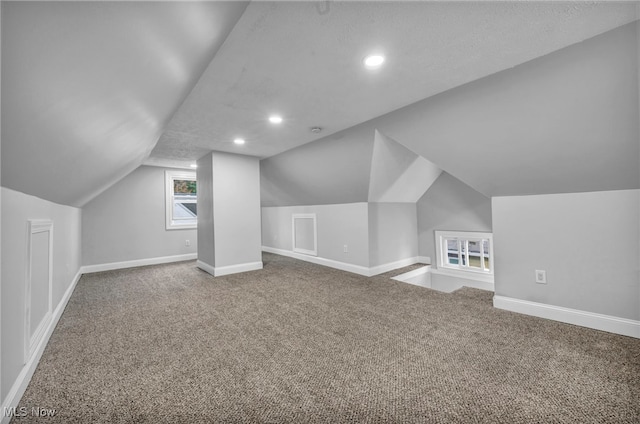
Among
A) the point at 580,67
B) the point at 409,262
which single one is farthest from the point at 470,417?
the point at 409,262

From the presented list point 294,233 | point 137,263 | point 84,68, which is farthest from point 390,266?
point 137,263

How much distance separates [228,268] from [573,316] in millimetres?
4278

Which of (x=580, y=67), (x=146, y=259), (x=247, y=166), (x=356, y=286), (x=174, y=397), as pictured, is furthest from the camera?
(x=146, y=259)

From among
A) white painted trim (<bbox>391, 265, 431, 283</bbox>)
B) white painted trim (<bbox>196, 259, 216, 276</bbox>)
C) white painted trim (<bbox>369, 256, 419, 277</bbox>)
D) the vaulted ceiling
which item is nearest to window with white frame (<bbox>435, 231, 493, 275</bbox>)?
white painted trim (<bbox>391, 265, 431, 283</bbox>)

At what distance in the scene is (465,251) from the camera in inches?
176

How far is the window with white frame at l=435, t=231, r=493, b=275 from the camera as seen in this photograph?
423 cm

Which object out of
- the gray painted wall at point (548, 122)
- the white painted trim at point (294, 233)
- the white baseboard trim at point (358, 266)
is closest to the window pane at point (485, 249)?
the white baseboard trim at point (358, 266)

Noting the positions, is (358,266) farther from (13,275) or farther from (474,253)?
(13,275)

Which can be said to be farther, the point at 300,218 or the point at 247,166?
the point at 300,218

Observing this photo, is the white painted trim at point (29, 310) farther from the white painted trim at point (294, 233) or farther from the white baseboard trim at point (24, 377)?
the white painted trim at point (294, 233)

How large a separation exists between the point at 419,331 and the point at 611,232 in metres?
1.73

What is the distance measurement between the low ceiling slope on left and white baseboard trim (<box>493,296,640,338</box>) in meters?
3.29

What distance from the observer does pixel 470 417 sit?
4.30 feet

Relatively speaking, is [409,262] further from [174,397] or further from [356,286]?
[174,397]
